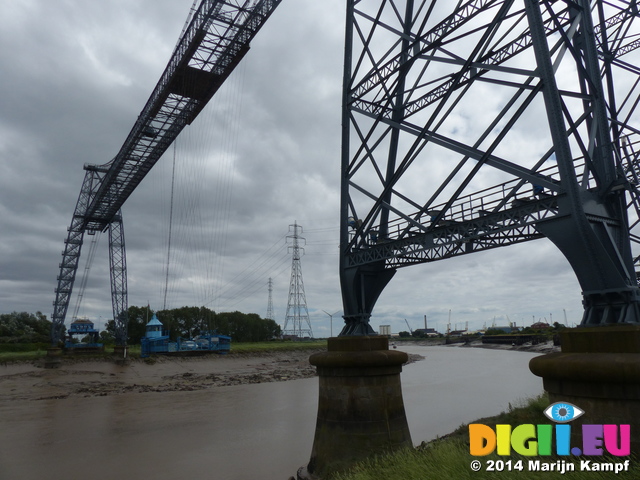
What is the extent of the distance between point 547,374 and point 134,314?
254ft

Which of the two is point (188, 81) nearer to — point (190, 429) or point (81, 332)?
point (190, 429)

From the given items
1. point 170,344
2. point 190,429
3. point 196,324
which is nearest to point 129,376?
point 170,344

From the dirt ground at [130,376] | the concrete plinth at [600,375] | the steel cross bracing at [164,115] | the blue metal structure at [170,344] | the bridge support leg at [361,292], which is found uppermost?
the steel cross bracing at [164,115]

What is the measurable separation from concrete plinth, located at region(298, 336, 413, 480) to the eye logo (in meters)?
4.57

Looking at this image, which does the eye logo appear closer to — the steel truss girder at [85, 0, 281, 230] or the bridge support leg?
the bridge support leg

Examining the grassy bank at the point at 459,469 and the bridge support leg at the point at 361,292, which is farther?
the bridge support leg at the point at 361,292

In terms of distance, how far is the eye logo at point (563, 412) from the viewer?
7437 mm

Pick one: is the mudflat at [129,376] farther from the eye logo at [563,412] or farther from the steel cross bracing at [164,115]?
the eye logo at [563,412]

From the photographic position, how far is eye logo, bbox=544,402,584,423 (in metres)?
7.44

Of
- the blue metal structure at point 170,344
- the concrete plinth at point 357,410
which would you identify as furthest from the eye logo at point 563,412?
the blue metal structure at point 170,344

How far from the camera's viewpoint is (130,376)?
138 ft

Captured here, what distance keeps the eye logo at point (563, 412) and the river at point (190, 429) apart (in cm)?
890

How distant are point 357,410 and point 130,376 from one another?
3695cm

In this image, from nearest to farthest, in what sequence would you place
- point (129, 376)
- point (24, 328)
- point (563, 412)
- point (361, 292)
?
point (563, 412) < point (361, 292) < point (129, 376) < point (24, 328)
